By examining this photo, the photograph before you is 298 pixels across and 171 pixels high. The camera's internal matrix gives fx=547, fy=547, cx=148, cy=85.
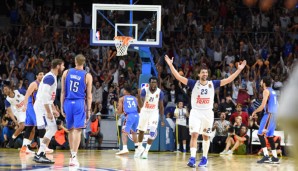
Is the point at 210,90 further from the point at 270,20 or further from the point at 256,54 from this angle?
the point at 270,20

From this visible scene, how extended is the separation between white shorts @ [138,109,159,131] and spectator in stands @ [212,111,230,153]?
4.36 m

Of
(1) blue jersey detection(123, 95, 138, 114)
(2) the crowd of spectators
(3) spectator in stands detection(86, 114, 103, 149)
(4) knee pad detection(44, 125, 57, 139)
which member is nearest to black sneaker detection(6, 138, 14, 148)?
(2) the crowd of spectators

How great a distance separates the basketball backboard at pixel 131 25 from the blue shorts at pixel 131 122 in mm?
2121

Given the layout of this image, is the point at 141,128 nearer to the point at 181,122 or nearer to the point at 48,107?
the point at 48,107

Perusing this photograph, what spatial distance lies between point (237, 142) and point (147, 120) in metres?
4.42

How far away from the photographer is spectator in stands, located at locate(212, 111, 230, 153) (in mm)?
17447

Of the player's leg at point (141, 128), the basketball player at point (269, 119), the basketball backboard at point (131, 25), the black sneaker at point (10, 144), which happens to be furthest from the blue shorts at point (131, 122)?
the black sneaker at point (10, 144)

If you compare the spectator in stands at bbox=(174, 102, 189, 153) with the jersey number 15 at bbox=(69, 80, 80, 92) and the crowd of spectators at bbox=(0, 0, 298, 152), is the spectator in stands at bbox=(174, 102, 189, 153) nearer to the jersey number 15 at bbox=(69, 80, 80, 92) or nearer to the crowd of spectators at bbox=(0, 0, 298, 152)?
the crowd of spectators at bbox=(0, 0, 298, 152)

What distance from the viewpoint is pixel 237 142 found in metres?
17.0

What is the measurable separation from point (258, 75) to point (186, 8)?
6.37 m

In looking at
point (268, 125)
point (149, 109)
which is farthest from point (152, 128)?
point (268, 125)

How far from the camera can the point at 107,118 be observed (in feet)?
62.0

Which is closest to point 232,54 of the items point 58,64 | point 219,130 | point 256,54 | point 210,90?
point 256,54

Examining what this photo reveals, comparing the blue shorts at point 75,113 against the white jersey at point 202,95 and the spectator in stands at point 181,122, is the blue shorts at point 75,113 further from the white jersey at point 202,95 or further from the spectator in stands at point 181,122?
the spectator in stands at point 181,122
